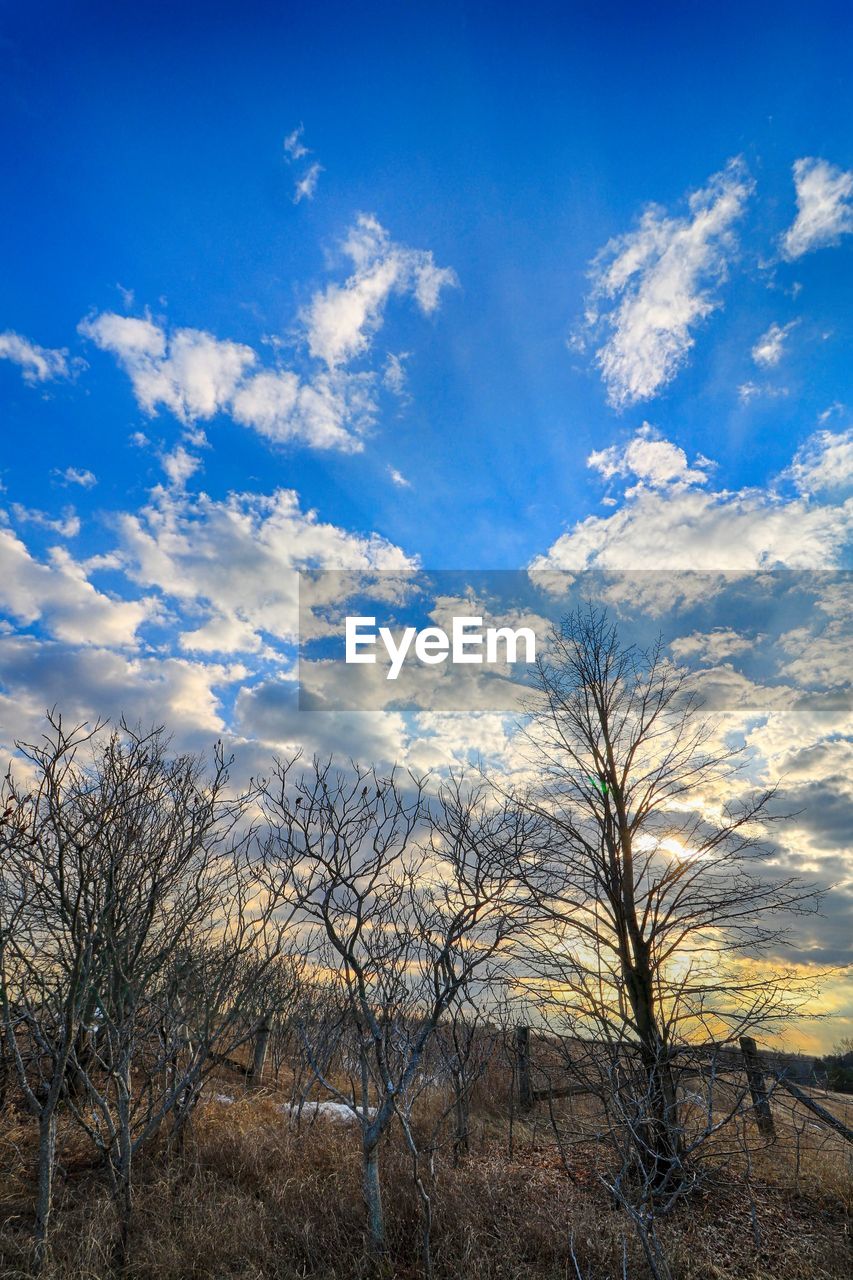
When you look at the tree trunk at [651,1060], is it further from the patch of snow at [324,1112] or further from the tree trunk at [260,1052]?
the tree trunk at [260,1052]

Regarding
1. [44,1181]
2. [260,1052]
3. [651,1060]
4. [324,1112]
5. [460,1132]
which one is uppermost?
[651,1060]

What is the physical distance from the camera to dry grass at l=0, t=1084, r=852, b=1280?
18.3ft

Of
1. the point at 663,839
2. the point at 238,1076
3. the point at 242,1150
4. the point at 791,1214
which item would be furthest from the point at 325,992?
the point at 791,1214

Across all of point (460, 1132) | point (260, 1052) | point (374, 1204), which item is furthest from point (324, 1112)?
point (374, 1204)

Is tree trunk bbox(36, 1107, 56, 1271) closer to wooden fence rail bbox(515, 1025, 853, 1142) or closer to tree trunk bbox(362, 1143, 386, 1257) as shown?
tree trunk bbox(362, 1143, 386, 1257)

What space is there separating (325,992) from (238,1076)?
12.4 ft

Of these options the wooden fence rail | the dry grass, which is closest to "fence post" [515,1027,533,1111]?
the wooden fence rail

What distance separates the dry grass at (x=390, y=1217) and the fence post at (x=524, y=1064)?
3.72 metres

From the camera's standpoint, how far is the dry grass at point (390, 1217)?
559 centimetres

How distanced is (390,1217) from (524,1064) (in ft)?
23.8

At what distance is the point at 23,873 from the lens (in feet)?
20.8

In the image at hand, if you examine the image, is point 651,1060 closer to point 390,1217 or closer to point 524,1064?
point 390,1217

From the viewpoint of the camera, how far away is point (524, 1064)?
12703 millimetres

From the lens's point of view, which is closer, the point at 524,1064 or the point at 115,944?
the point at 115,944
